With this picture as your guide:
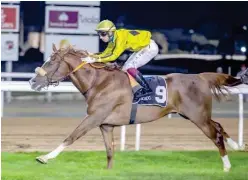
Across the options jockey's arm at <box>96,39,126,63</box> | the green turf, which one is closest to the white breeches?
jockey's arm at <box>96,39,126,63</box>

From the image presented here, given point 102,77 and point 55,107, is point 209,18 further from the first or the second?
point 102,77

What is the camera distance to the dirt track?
1080 centimetres

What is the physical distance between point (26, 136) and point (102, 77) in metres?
3.60

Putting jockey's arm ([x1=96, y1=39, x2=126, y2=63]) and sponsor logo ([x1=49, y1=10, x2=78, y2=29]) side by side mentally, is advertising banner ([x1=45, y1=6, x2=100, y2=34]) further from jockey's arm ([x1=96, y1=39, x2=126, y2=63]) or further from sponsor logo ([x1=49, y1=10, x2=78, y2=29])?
jockey's arm ([x1=96, y1=39, x2=126, y2=63])

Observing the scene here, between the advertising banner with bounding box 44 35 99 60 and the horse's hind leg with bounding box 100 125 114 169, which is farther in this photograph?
the advertising banner with bounding box 44 35 99 60

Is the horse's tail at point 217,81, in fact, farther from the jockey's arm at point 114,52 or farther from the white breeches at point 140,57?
the jockey's arm at point 114,52

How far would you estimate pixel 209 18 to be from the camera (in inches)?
829

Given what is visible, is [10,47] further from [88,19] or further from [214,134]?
[214,134]

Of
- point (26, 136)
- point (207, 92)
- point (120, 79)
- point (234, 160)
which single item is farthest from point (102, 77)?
point (26, 136)

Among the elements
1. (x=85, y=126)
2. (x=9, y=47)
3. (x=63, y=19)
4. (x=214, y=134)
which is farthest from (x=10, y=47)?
(x=85, y=126)

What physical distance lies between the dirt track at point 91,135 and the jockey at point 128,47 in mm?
2120

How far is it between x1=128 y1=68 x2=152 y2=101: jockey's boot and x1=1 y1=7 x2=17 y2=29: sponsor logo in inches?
415

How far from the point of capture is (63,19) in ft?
62.5

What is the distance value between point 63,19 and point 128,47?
10658 millimetres
